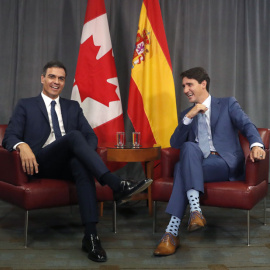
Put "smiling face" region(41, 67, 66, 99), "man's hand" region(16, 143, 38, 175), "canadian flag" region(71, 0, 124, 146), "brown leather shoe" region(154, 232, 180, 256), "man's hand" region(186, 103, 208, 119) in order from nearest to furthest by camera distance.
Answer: "brown leather shoe" region(154, 232, 180, 256)
"man's hand" region(16, 143, 38, 175)
"man's hand" region(186, 103, 208, 119)
"smiling face" region(41, 67, 66, 99)
"canadian flag" region(71, 0, 124, 146)

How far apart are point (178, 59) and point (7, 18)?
1.95m

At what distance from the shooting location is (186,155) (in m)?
2.49

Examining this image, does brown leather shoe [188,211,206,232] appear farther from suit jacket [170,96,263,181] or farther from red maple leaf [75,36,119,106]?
red maple leaf [75,36,119,106]

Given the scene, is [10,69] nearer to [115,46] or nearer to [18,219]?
[115,46]

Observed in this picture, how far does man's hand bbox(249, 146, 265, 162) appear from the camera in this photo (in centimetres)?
242

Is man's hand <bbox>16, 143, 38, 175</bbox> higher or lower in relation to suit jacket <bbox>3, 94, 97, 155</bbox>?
lower

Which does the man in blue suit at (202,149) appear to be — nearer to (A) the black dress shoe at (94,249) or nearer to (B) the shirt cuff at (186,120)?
(B) the shirt cuff at (186,120)

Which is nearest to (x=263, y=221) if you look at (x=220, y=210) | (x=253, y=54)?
(x=220, y=210)

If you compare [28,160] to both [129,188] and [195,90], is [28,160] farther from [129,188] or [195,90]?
[195,90]

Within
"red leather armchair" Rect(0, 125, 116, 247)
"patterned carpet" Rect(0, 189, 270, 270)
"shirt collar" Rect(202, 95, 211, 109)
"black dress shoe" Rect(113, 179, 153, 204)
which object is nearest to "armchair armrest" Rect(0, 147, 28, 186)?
"red leather armchair" Rect(0, 125, 116, 247)

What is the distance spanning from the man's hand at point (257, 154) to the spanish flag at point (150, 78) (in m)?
1.45

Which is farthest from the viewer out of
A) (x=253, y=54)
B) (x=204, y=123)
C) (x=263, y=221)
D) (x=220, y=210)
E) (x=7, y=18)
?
(x=253, y=54)

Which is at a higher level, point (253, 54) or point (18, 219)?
point (253, 54)

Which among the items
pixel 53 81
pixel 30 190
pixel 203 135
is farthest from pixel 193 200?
pixel 53 81
